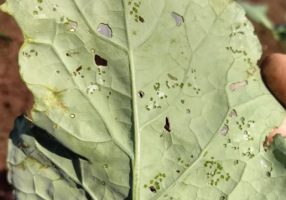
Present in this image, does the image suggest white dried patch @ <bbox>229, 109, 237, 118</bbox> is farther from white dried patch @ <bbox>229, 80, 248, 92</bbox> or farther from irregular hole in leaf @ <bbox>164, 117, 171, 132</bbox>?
irregular hole in leaf @ <bbox>164, 117, 171, 132</bbox>

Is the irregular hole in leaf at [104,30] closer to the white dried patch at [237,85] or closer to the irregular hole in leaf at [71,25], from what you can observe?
the irregular hole in leaf at [71,25]

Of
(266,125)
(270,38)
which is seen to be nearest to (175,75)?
(266,125)

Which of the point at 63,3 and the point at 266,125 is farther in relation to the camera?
the point at 266,125

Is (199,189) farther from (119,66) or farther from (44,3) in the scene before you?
(44,3)

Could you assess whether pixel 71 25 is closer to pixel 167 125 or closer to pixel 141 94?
pixel 141 94

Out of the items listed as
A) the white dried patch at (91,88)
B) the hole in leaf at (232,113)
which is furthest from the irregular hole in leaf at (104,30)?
the hole in leaf at (232,113)

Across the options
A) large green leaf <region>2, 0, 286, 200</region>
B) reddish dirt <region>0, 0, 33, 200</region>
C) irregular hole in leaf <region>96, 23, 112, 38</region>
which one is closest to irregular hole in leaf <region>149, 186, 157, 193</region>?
large green leaf <region>2, 0, 286, 200</region>

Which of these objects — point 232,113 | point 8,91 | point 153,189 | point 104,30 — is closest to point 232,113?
point 232,113
